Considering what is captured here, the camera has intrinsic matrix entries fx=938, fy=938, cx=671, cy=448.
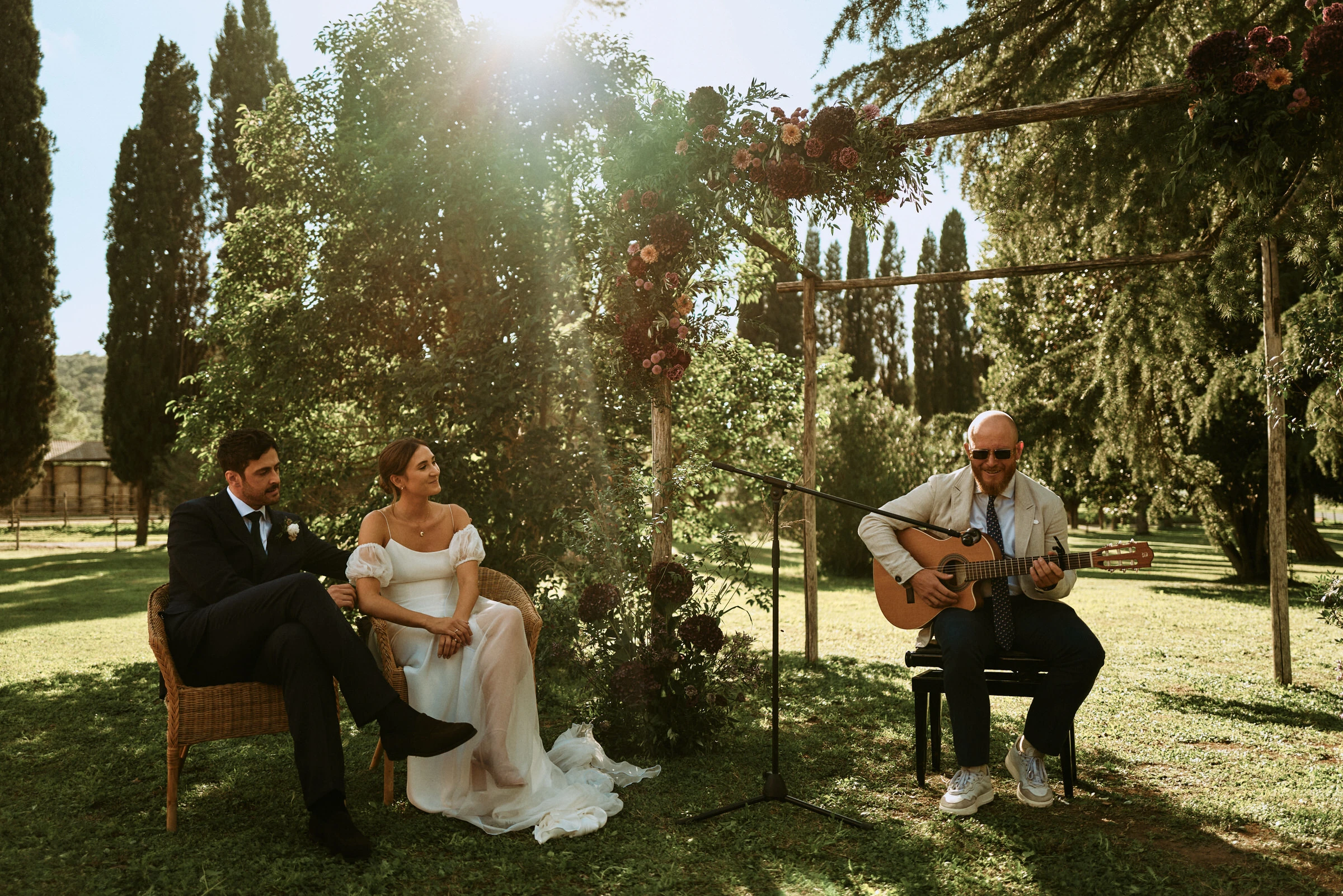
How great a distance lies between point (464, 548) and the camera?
13.5 feet

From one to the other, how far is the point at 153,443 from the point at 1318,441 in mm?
23296

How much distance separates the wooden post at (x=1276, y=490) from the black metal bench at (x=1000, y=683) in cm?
286

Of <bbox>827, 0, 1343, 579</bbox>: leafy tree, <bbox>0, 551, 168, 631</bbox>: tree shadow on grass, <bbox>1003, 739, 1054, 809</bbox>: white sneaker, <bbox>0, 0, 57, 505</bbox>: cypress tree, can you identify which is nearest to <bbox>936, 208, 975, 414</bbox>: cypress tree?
<bbox>0, 551, 168, 631</bbox>: tree shadow on grass

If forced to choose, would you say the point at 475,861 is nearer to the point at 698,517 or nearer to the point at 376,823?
the point at 376,823

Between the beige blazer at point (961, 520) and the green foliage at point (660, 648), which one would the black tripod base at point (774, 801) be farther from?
the beige blazer at point (961, 520)

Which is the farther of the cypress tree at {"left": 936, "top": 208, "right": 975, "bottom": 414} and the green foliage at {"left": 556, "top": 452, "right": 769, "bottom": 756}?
the cypress tree at {"left": 936, "top": 208, "right": 975, "bottom": 414}

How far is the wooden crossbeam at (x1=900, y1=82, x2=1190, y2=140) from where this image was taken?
4211 millimetres

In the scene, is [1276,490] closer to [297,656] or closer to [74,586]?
[297,656]

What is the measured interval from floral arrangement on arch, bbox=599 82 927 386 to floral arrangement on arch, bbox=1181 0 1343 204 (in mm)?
1184

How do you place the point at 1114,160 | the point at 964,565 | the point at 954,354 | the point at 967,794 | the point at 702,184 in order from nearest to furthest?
the point at 967,794 < the point at 964,565 < the point at 702,184 < the point at 1114,160 < the point at 954,354

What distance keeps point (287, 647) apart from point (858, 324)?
136 ft

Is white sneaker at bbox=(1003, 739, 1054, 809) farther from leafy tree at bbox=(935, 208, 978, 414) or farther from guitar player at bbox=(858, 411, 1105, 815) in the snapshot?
leafy tree at bbox=(935, 208, 978, 414)

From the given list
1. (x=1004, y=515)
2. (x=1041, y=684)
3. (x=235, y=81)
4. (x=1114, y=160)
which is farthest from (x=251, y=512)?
(x=235, y=81)

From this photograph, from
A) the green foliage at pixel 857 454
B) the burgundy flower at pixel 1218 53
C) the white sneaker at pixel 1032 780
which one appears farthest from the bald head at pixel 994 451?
the green foliage at pixel 857 454
